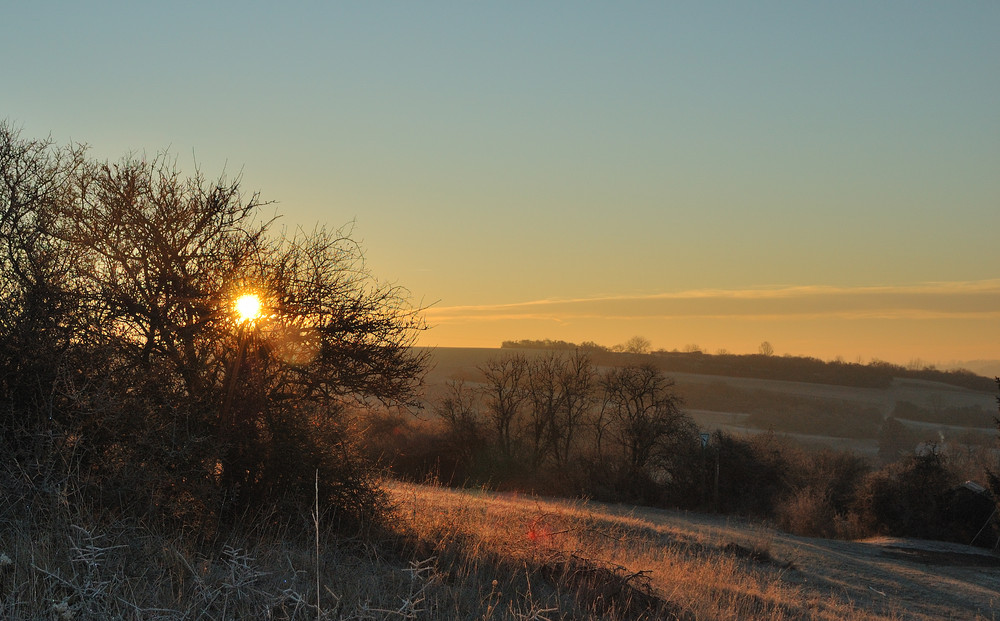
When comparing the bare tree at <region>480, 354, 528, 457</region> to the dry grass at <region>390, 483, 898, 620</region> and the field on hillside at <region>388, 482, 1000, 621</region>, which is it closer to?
the field on hillside at <region>388, 482, 1000, 621</region>

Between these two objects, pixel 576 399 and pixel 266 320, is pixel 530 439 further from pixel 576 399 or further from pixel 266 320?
pixel 266 320

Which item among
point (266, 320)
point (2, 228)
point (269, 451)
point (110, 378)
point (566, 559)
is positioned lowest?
point (566, 559)

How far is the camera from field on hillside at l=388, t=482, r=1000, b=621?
8812 millimetres

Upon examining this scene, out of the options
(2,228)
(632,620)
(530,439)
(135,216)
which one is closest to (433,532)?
(632,620)

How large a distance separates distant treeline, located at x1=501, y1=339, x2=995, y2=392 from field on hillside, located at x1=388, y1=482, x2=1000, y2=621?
8268cm

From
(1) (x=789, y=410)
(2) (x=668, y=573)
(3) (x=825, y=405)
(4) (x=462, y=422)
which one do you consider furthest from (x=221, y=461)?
(3) (x=825, y=405)

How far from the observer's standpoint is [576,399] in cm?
5028

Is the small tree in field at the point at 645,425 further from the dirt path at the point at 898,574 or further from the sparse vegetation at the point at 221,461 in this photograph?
the sparse vegetation at the point at 221,461

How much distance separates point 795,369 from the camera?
364 feet

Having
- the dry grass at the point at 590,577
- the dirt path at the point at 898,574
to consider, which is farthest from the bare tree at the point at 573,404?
the dry grass at the point at 590,577

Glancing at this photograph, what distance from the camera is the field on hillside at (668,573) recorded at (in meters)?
8.81

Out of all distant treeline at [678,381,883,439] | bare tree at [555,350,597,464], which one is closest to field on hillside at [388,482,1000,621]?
bare tree at [555,350,597,464]

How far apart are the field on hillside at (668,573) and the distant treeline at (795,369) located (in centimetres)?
8268

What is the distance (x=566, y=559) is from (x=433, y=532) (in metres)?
2.04
